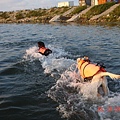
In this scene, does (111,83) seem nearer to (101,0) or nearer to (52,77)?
(52,77)

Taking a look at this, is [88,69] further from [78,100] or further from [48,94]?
[48,94]

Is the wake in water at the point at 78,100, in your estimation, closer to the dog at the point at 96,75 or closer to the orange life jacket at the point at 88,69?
the dog at the point at 96,75

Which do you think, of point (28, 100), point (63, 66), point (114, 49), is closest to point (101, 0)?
point (114, 49)

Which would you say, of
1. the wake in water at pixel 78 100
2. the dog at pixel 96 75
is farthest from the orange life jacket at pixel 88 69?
the wake in water at pixel 78 100

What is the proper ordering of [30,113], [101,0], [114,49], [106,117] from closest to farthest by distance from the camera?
[106,117] → [30,113] → [114,49] → [101,0]

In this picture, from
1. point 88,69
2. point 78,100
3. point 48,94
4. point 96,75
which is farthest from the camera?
point 48,94

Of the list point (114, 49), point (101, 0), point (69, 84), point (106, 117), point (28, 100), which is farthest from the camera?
point (101, 0)

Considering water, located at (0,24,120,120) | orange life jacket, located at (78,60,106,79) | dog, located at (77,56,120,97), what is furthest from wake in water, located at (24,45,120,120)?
orange life jacket, located at (78,60,106,79)

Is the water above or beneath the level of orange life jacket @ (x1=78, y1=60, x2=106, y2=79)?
beneath

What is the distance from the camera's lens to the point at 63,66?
15.0 meters

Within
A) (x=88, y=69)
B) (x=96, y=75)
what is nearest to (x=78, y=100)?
(x=96, y=75)

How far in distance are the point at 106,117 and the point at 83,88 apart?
97.9 inches

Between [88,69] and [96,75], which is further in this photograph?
[88,69]

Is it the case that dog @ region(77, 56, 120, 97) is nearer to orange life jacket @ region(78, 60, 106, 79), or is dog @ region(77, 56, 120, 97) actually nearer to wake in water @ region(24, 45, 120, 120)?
orange life jacket @ region(78, 60, 106, 79)
